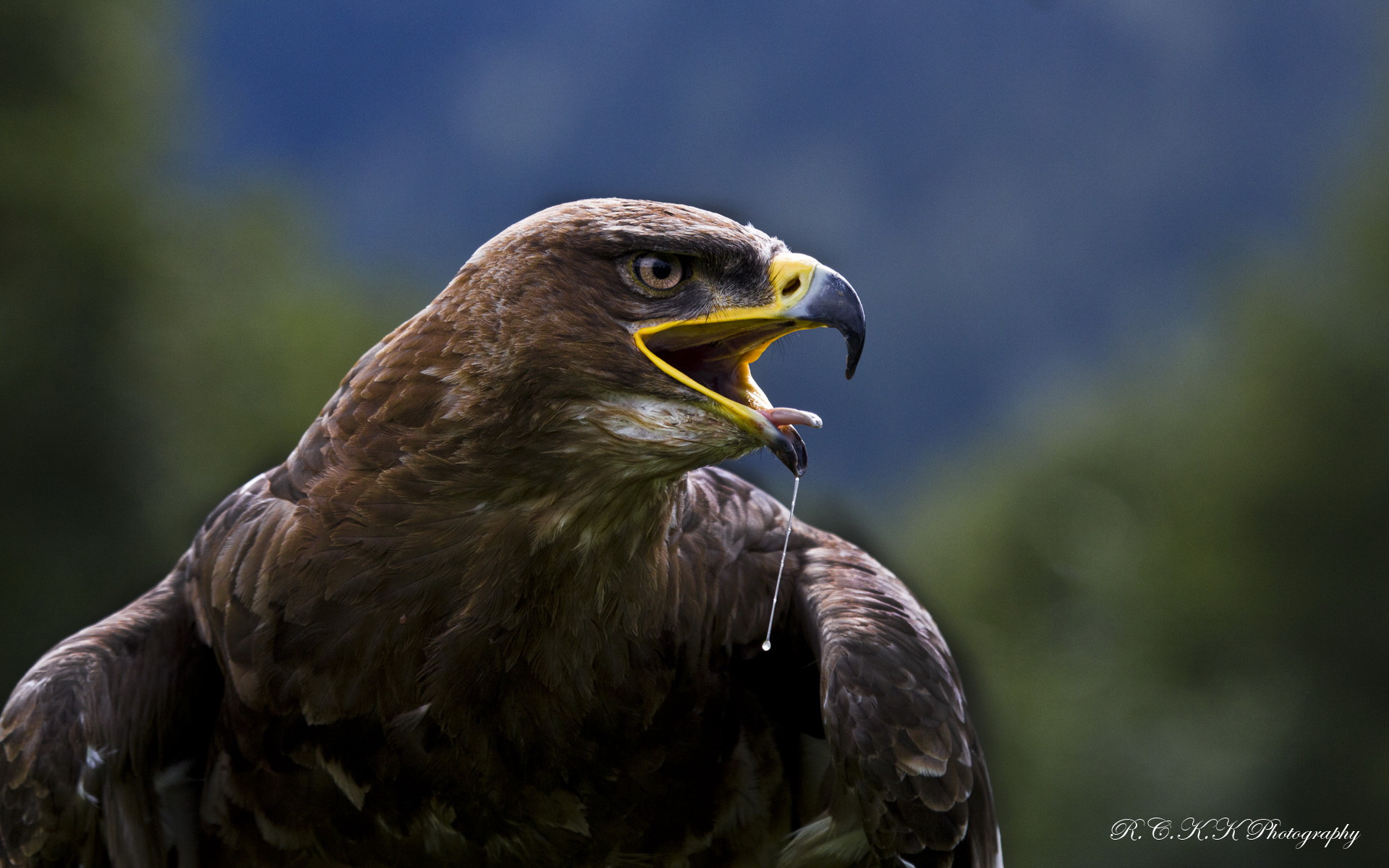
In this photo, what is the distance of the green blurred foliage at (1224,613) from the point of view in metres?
19.5

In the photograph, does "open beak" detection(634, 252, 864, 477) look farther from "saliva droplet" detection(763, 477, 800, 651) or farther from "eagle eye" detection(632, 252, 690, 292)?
"saliva droplet" detection(763, 477, 800, 651)

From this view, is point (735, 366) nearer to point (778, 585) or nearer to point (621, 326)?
point (621, 326)

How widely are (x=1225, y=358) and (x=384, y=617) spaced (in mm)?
28799

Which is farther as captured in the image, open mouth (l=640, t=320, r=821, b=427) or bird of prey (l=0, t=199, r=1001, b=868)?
bird of prey (l=0, t=199, r=1001, b=868)

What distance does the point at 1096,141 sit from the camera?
8225 centimetres

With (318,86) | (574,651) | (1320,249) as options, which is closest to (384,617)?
(574,651)

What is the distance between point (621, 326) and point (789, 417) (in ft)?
1.44

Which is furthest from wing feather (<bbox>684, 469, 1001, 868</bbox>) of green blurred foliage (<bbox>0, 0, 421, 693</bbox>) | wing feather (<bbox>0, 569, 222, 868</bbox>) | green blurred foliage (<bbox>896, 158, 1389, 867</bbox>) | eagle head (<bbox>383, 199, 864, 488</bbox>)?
green blurred foliage (<bbox>896, 158, 1389, 867</bbox>)

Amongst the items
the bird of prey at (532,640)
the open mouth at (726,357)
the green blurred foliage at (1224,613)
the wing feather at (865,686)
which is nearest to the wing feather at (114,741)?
the bird of prey at (532,640)

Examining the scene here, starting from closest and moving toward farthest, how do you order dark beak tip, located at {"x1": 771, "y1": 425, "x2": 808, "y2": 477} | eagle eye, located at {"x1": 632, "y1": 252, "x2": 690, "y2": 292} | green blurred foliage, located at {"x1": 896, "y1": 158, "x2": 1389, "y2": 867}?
dark beak tip, located at {"x1": 771, "y1": 425, "x2": 808, "y2": 477} → eagle eye, located at {"x1": 632, "y1": 252, "x2": 690, "y2": 292} → green blurred foliage, located at {"x1": 896, "y1": 158, "x2": 1389, "y2": 867}

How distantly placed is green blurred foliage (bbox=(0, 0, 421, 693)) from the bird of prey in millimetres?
12374

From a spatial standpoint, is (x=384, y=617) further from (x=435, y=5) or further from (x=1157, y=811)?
→ (x=435, y=5)

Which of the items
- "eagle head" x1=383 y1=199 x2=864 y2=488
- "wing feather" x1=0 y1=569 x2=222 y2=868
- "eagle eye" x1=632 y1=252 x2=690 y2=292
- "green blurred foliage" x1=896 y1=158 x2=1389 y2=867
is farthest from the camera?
"green blurred foliage" x1=896 y1=158 x2=1389 y2=867

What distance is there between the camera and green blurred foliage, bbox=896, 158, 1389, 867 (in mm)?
19484
